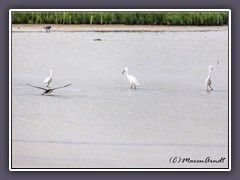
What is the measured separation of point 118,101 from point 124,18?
0.60 m

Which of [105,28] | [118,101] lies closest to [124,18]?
[105,28]

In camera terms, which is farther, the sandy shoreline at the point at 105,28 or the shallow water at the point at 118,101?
the sandy shoreline at the point at 105,28

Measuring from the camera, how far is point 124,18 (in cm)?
1316

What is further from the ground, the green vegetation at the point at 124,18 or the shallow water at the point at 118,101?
the green vegetation at the point at 124,18

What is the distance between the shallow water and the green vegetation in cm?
10

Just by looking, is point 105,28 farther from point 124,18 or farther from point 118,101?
point 118,101

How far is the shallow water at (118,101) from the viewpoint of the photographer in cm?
1309

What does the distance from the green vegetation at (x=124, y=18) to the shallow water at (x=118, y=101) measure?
104 millimetres

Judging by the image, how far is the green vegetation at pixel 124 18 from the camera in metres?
Answer: 13.1

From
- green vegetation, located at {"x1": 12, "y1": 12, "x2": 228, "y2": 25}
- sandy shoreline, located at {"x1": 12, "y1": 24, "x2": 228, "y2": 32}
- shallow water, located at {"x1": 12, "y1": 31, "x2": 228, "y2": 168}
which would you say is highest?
green vegetation, located at {"x1": 12, "y1": 12, "x2": 228, "y2": 25}

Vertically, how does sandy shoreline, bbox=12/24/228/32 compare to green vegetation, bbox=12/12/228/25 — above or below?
below

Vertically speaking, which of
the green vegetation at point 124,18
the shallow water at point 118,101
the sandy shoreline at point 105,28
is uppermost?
the green vegetation at point 124,18

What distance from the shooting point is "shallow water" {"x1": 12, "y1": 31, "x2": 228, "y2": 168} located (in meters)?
13.1

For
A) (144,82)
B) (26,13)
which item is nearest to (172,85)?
(144,82)
